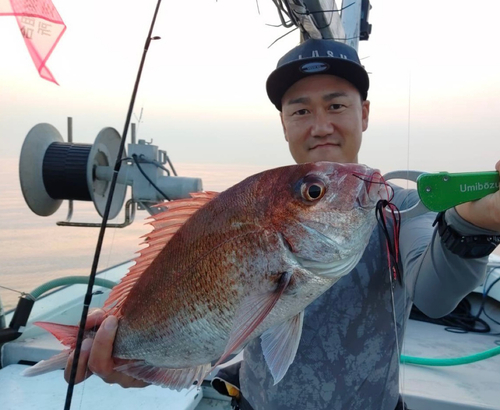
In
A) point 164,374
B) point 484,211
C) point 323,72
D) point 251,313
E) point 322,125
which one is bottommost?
point 164,374

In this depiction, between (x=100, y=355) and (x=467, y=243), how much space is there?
1.11 meters

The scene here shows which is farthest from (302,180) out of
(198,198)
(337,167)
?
(198,198)

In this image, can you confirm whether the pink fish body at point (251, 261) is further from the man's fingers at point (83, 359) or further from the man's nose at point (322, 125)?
the man's nose at point (322, 125)

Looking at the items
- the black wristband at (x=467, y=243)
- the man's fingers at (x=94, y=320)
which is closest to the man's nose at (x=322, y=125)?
the black wristband at (x=467, y=243)

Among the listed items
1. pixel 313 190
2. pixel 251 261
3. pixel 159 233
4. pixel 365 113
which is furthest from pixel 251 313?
pixel 365 113

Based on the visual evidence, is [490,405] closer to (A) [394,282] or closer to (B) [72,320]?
(A) [394,282]

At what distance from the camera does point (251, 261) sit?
3.23 ft

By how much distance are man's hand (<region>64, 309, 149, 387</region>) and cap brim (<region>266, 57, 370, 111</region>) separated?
1079mm

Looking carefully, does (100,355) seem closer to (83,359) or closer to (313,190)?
(83,359)

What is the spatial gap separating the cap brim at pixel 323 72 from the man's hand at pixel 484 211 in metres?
0.84

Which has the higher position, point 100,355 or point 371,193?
point 371,193

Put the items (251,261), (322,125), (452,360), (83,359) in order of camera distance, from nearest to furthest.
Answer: (251,261)
(83,359)
(322,125)
(452,360)

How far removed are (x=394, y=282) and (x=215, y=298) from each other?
0.69 metres

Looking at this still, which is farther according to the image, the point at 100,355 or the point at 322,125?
the point at 322,125
